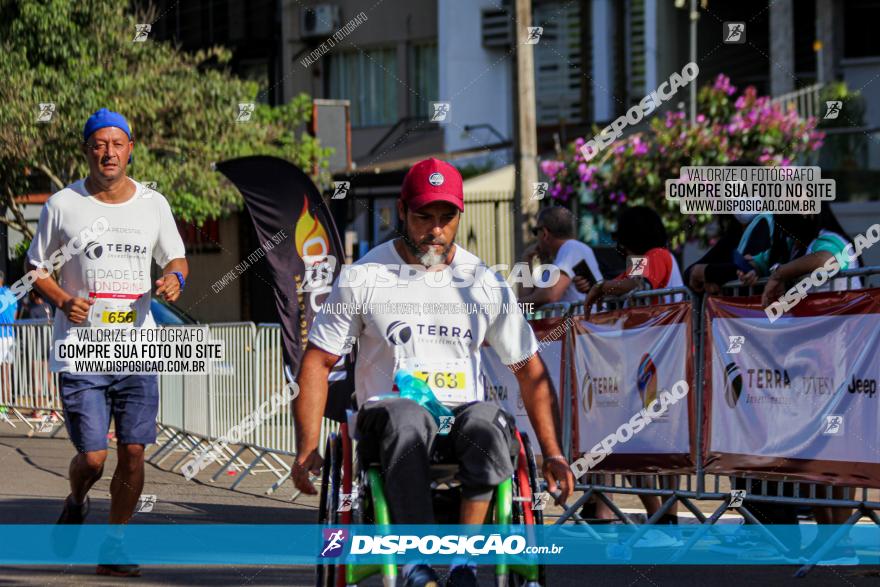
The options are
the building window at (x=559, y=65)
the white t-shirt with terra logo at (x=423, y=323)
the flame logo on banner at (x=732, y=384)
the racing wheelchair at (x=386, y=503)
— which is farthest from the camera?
the building window at (x=559, y=65)

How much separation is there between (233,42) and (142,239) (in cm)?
2944

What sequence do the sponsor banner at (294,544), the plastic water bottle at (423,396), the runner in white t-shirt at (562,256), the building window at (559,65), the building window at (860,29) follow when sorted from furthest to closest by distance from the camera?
the building window at (559,65) < the building window at (860,29) < the runner in white t-shirt at (562,256) < the sponsor banner at (294,544) < the plastic water bottle at (423,396)

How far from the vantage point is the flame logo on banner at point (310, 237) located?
12.4m

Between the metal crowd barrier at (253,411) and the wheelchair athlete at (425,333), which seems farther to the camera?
the metal crowd barrier at (253,411)

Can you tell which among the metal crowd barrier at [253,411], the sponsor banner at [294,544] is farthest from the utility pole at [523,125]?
the sponsor banner at [294,544]

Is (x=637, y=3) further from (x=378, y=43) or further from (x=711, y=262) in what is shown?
(x=711, y=262)

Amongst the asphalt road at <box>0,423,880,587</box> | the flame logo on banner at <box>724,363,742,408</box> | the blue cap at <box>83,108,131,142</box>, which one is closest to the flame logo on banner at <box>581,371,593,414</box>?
the flame logo on banner at <box>724,363,742,408</box>

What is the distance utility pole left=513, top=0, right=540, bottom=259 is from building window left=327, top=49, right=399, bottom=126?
15.2 m

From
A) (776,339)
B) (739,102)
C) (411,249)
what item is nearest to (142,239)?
(411,249)

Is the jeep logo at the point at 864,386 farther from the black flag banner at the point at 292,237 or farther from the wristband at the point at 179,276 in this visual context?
the black flag banner at the point at 292,237

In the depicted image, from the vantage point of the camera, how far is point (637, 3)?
30.4 meters

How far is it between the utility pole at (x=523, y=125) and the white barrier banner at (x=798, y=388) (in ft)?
33.6

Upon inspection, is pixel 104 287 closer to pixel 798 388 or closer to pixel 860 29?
pixel 798 388

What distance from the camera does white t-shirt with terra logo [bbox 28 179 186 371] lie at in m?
7.88
